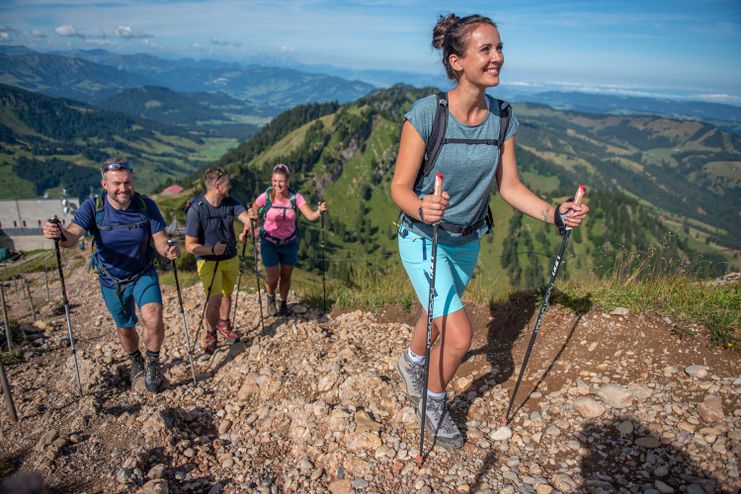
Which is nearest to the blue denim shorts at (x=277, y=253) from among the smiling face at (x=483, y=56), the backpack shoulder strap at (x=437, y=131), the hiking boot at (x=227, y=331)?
the hiking boot at (x=227, y=331)

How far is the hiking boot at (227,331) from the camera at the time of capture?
7543 mm

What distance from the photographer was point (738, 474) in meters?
3.42

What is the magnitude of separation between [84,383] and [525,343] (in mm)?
6388

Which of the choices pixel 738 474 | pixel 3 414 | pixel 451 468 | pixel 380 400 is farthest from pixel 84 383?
pixel 738 474

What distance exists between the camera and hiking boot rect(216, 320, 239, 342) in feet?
24.7

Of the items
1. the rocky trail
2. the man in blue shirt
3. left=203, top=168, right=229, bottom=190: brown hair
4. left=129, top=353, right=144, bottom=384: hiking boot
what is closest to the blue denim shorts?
left=203, top=168, right=229, bottom=190: brown hair

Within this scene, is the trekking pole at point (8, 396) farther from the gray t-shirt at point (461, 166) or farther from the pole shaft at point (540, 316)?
the pole shaft at point (540, 316)

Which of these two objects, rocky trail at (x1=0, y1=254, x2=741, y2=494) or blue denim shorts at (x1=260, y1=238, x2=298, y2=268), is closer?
rocky trail at (x1=0, y1=254, x2=741, y2=494)

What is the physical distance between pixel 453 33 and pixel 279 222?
506 cm

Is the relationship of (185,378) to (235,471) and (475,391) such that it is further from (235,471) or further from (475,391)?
(475,391)

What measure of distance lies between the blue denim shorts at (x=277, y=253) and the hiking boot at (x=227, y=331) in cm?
127

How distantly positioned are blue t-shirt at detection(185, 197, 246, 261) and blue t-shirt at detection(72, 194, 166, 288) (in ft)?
2.71

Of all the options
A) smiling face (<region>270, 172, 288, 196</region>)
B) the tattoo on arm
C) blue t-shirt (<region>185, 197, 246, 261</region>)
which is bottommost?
blue t-shirt (<region>185, 197, 246, 261</region>)

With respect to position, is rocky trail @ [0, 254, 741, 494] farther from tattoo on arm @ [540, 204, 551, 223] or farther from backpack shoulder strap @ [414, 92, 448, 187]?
backpack shoulder strap @ [414, 92, 448, 187]
